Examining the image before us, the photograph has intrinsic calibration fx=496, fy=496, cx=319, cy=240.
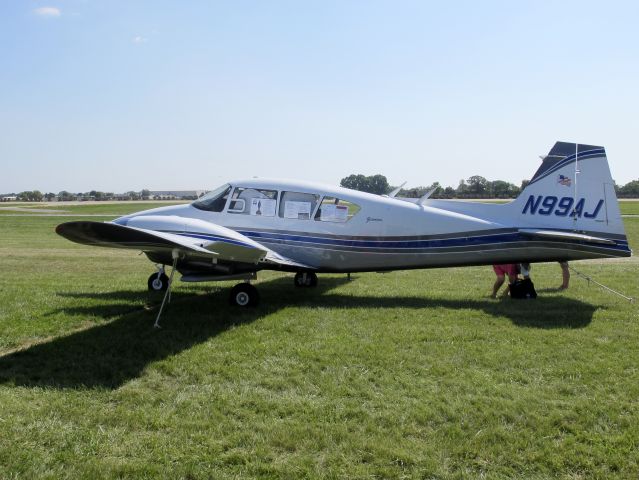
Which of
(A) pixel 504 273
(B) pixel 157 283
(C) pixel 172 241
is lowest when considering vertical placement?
(B) pixel 157 283

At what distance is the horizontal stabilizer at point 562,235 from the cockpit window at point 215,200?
5.86 m

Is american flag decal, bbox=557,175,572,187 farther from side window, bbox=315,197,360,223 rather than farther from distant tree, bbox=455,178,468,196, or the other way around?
distant tree, bbox=455,178,468,196

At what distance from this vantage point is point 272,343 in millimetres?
6531

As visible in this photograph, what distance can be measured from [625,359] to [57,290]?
10.00 metres

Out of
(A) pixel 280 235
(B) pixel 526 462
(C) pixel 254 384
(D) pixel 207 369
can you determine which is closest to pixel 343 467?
(B) pixel 526 462

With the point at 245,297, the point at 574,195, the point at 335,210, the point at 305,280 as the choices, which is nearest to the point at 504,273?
the point at 574,195

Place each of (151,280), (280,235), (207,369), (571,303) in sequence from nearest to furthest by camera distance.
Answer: (207,369) < (571,303) < (280,235) < (151,280)

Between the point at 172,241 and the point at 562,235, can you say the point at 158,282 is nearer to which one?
the point at 172,241

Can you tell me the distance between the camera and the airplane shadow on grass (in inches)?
216

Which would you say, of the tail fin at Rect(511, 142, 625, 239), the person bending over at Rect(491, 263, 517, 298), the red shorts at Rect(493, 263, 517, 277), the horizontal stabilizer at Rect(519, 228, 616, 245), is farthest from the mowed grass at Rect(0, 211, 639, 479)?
the tail fin at Rect(511, 142, 625, 239)

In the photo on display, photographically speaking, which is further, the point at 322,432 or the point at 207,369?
the point at 207,369

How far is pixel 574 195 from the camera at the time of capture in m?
9.14

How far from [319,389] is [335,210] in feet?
17.4

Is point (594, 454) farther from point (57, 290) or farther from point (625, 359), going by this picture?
point (57, 290)
